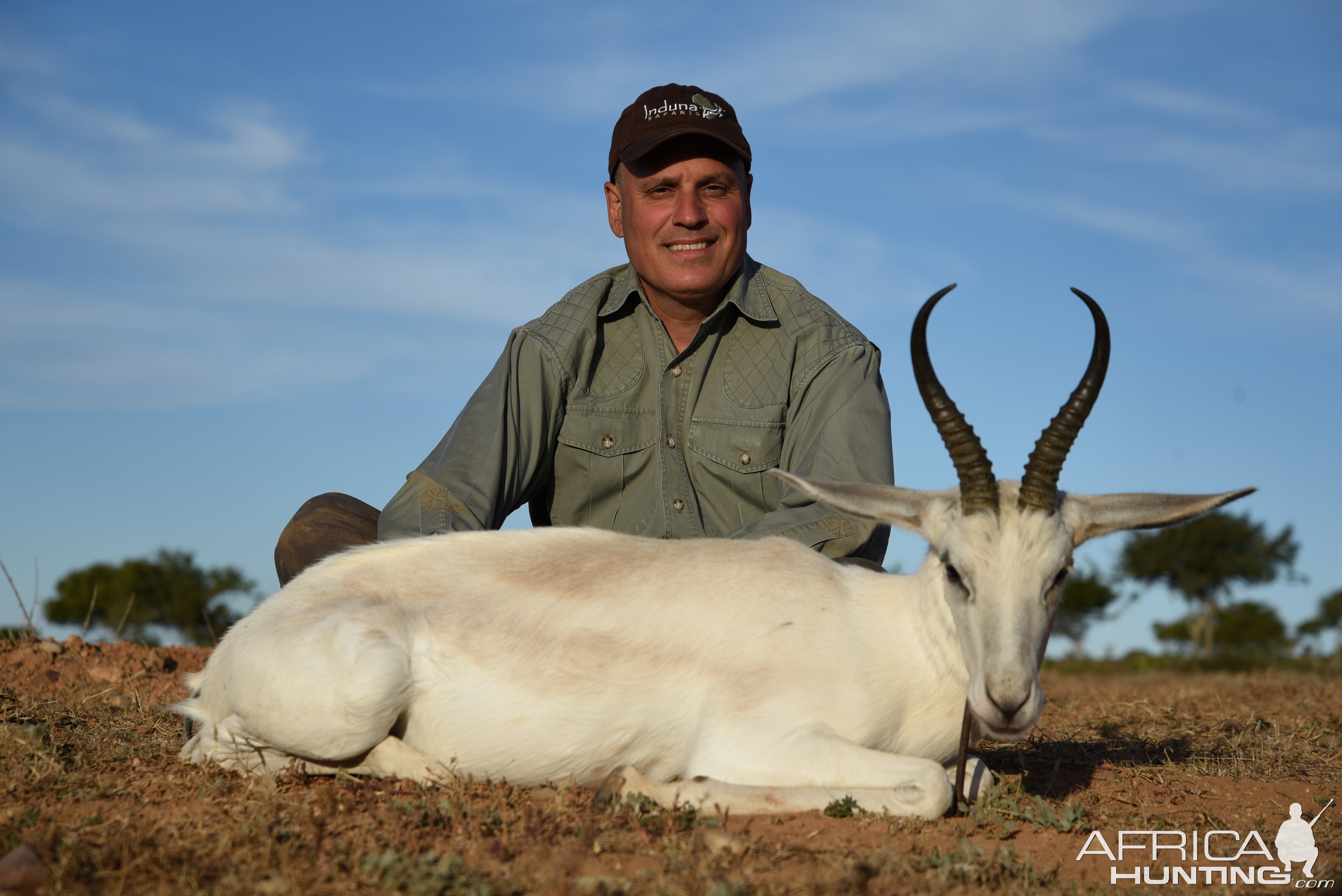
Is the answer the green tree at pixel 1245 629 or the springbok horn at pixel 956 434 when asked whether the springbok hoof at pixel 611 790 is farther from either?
the green tree at pixel 1245 629

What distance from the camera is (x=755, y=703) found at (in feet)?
15.1

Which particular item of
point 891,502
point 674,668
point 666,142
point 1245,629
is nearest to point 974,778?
point 891,502

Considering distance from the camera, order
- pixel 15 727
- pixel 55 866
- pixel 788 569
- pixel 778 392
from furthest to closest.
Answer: pixel 778 392 → pixel 15 727 → pixel 788 569 → pixel 55 866

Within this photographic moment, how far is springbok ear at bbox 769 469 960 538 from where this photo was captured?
186 inches

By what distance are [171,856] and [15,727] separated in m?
2.28

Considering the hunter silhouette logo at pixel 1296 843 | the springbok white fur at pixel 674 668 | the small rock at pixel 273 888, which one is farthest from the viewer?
the springbok white fur at pixel 674 668

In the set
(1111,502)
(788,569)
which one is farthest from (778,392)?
(1111,502)

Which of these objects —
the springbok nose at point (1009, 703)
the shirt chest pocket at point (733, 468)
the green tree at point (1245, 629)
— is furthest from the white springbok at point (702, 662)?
the green tree at point (1245, 629)

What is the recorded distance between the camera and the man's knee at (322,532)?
260 inches

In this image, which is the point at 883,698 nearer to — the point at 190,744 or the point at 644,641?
the point at 644,641

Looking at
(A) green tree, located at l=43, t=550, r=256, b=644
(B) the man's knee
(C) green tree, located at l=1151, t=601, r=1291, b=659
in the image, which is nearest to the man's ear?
(B) the man's knee

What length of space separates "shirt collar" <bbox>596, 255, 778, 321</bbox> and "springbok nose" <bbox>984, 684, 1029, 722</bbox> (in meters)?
3.73

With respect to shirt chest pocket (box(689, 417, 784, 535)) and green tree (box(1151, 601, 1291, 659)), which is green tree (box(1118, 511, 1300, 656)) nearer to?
green tree (box(1151, 601, 1291, 659))

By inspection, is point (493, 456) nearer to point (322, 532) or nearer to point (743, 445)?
point (322, 532)
